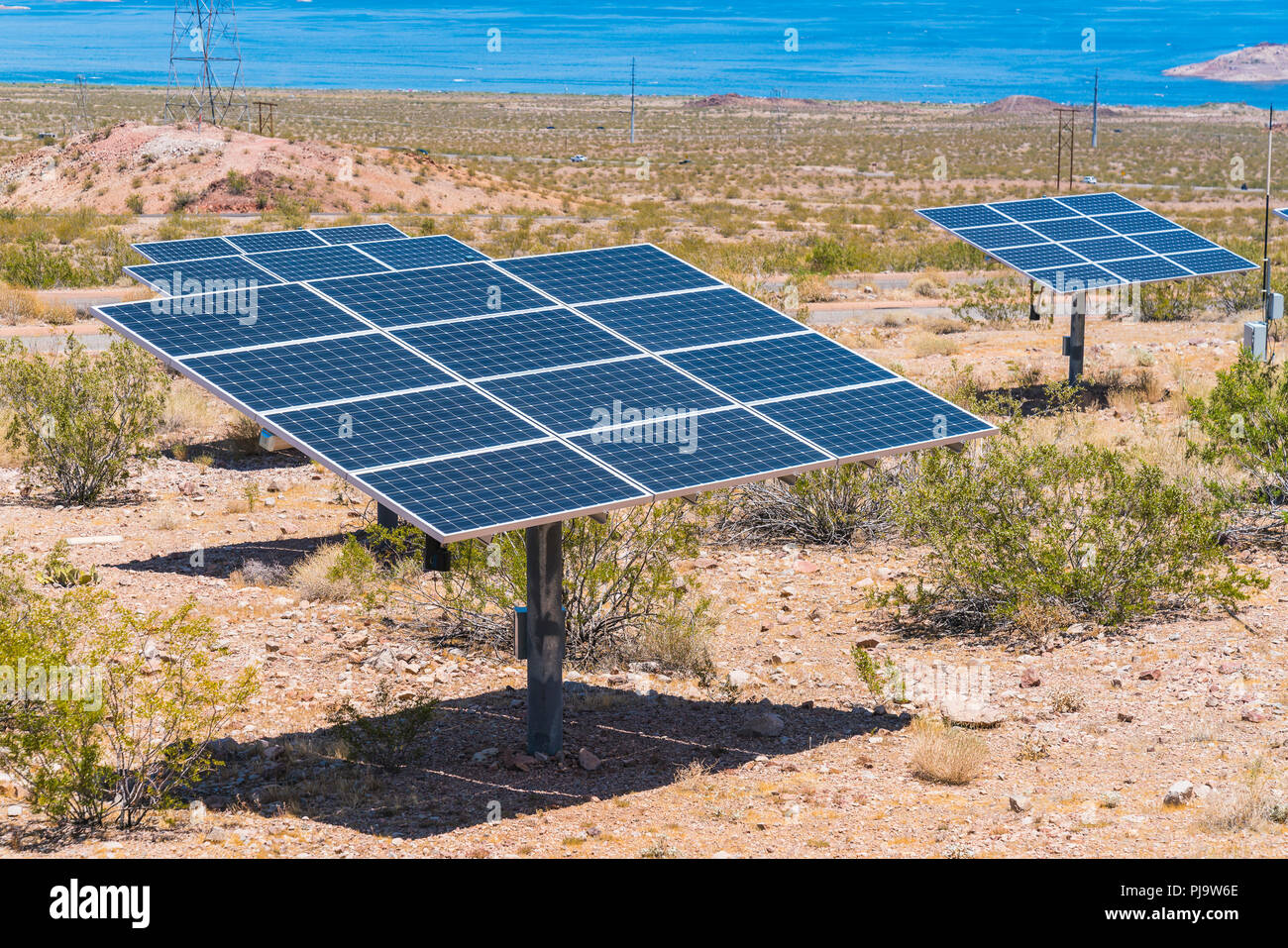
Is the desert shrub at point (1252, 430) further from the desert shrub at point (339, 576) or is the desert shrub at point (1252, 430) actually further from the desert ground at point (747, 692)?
the desert shrub at point (339, 576)

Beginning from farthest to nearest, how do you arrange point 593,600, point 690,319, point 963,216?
point 963,216 → point 593,600 → point 690,319

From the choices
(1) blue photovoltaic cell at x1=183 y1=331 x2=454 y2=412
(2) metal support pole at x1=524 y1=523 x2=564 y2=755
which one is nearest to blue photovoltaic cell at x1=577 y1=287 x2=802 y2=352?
(1) blue photovoltaic cell at x1=183 y1=331 x2=454 y2=412

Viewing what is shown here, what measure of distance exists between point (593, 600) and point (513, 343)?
2.93m

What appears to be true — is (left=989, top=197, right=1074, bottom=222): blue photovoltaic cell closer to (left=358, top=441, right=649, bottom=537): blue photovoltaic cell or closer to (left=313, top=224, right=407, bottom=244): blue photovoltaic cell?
(left=313, top=224, right=407, bottom=244): blue photovoltaic cell

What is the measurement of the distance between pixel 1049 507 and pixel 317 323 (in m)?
7.86

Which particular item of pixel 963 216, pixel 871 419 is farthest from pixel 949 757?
pixel 963 216

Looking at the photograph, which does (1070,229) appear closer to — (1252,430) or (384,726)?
(1252,430)

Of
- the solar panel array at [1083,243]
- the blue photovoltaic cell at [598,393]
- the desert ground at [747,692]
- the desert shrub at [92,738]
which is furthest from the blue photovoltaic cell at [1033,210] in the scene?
the desert shrub at [92,738]

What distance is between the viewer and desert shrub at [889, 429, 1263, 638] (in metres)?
15.1

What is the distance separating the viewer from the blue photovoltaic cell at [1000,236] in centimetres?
2702

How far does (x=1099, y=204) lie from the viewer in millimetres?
30844

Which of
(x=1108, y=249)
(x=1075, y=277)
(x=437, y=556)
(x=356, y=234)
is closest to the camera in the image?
(x=437, y=556)

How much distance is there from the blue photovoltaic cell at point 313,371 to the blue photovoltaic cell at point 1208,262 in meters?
18.8
